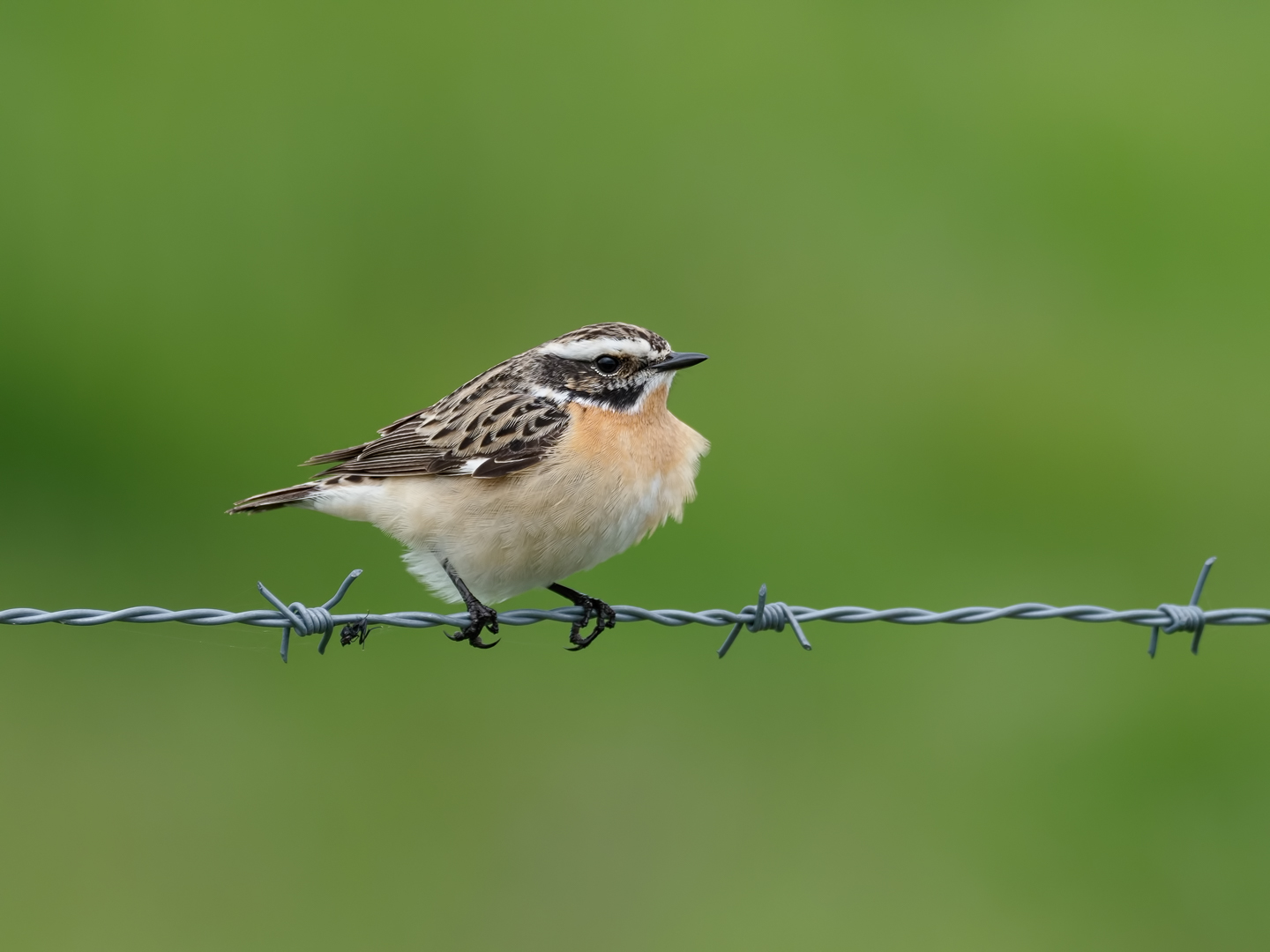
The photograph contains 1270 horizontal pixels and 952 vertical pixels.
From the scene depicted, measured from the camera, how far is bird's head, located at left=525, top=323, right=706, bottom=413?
758cm

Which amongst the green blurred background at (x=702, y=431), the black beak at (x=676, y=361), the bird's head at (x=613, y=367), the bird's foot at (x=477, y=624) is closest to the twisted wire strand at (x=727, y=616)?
the bird's foot at (x=477, y=624)

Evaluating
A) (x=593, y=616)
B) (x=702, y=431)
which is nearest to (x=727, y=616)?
(x=593, y=616)

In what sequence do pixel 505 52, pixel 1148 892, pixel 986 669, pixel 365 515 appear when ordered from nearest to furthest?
pixel 365 515, pixel 1148 892, pixel 986 669, pixel 505 52

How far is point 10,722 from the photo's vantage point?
10523 millimetres

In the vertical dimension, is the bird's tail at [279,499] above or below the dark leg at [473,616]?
above

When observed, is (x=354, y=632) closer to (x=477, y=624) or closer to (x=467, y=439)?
(x=477, y=624)

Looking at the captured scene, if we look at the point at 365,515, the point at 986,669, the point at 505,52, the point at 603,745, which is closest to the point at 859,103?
the point at 505,52

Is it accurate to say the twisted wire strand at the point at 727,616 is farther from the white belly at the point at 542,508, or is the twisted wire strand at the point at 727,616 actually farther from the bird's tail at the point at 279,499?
the bird's tail at the point at 279,499

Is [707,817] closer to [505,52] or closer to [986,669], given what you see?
[986,669]

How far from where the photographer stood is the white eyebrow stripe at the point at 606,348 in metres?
7.57

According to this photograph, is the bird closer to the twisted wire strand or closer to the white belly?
the white belly

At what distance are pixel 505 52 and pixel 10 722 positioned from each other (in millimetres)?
8518

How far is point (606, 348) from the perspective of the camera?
298 inches

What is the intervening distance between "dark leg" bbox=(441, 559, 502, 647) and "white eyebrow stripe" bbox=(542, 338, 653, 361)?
48.0 inches
